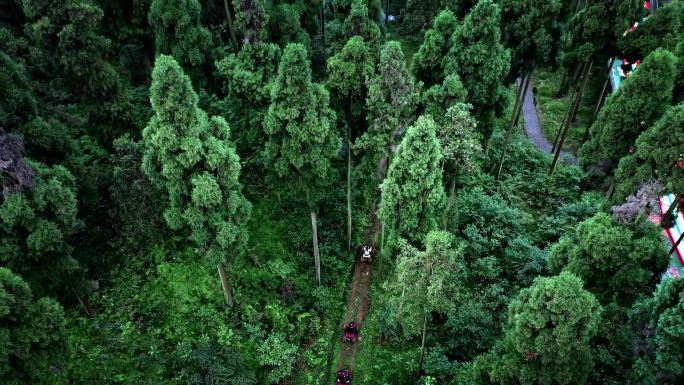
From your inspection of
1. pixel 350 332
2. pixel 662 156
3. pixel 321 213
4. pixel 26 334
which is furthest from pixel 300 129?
pixel 662 156

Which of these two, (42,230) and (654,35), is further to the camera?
(654,35)

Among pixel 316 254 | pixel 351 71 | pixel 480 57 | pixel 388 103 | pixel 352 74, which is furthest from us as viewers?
pixel 316 254

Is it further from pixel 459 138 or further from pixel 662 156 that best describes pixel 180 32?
pixel 662 156

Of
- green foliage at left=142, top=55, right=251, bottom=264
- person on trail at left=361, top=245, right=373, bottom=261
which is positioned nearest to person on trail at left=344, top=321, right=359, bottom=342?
person on trail at left=361, top=245, right=373, bottom=261

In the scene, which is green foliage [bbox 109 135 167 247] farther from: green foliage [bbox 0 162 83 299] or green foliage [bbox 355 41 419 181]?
green foliage [bbox 355 41 419 181]

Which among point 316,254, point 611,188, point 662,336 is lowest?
point 662,336

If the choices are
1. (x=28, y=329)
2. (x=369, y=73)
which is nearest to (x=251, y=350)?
(x=28, y=329)

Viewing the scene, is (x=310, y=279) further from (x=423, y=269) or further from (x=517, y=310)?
(x=517, y=310)
